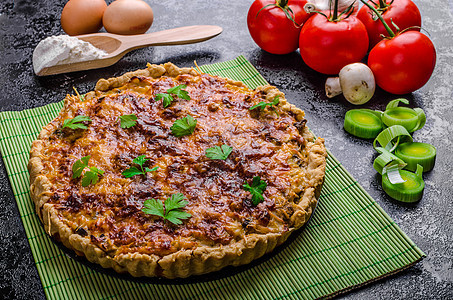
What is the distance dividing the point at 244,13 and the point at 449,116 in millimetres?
2270

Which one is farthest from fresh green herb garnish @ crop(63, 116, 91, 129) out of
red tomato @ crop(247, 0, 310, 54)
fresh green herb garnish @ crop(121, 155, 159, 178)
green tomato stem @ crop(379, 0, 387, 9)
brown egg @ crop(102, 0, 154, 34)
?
green tomato stem @ crop(379, 0, 387, 9)

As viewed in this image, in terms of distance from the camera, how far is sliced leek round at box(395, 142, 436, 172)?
124 inches

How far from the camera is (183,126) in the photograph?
3.06 meters

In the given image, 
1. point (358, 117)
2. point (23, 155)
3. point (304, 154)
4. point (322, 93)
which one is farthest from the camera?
point (322, 93)

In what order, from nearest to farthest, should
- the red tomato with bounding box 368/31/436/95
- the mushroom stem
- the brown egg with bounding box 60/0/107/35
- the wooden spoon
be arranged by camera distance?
the red tomato with bounding box 368/31/436/95 → the mushroom stem → the wooden spoon → the brown egg with bounding box 60/0/107/35

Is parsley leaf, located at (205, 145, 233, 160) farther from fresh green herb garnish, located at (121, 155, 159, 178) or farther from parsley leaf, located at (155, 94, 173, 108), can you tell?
parsley leaf, located at (155, 94, 173, 108)

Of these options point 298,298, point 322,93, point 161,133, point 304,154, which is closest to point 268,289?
point 298,298

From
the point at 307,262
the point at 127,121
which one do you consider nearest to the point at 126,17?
the point at 127,121

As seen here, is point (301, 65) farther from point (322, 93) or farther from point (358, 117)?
point (358, 117)

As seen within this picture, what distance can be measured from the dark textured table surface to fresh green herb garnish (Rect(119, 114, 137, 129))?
840 millimetres

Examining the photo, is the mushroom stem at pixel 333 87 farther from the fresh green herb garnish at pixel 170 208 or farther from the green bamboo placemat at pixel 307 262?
the fresh green herb garnish at pixel 170 208

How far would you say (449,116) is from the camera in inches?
144

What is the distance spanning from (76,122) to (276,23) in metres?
1.92

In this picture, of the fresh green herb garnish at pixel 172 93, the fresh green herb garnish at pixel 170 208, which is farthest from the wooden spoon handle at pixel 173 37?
the fresh green herb garnish at pixel 170 208
